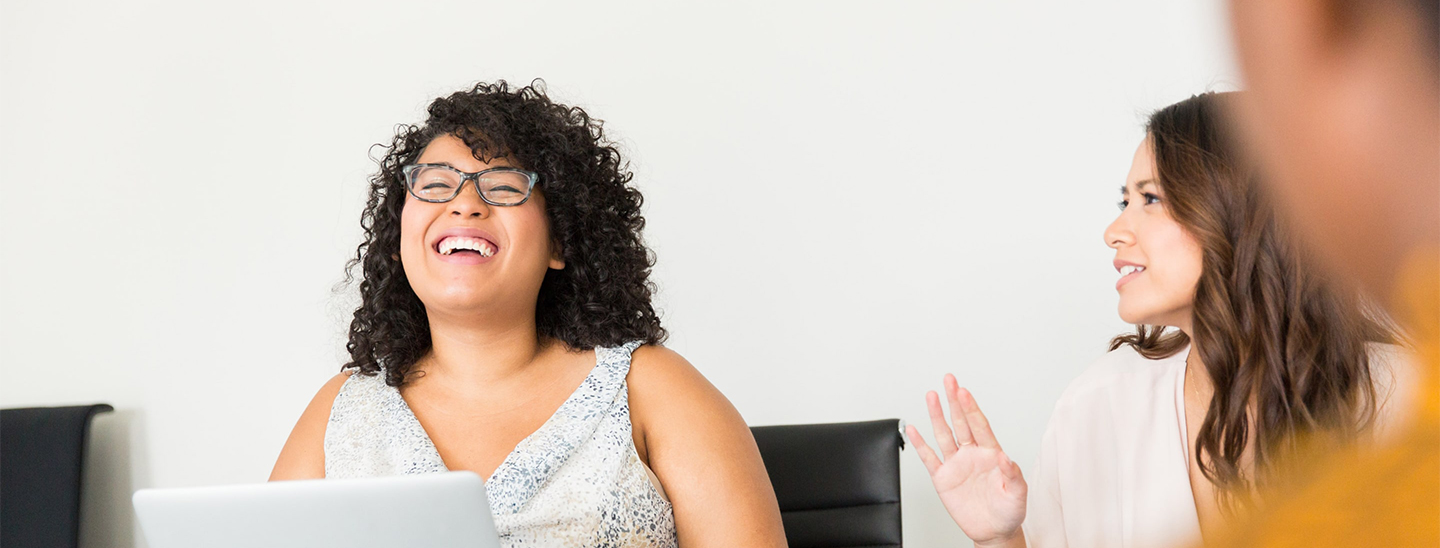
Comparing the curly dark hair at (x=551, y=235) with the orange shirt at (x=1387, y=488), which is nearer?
the orange shirt at (x=1387, y=488)

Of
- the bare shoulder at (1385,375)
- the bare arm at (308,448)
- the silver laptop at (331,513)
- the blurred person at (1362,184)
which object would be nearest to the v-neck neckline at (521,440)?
the bare arm at (308,448)

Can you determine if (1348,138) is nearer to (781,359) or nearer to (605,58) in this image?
(781,359)

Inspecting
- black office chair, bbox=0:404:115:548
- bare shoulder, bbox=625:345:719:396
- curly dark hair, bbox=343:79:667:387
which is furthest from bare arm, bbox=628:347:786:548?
black office chair, bbox=0:404:115:548

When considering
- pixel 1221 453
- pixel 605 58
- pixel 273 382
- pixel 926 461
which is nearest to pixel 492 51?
pixel 605 58

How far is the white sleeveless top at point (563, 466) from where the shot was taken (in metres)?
1.47

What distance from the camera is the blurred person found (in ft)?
0.66

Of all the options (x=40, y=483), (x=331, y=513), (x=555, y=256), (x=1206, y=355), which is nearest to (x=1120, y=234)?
(x=1206, y=355)

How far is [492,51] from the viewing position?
2.76 meters

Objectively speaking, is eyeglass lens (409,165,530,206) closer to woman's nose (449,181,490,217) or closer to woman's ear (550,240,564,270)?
woman's nose (449,181,490,217)

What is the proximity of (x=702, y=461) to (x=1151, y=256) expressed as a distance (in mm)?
742

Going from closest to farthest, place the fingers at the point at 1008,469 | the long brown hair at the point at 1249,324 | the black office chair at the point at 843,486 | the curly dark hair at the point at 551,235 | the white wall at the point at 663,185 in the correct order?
the fingers at the point at 1008,469, the long brown hair at the point at 1249,324, the curly dark hair at the point at 551,235, the black office chair at the point at 843,486, the white wall at the point at 663,185

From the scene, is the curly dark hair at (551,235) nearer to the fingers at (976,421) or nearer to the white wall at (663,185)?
the fingers at (976,421)

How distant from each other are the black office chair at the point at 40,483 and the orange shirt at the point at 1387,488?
9.64ft

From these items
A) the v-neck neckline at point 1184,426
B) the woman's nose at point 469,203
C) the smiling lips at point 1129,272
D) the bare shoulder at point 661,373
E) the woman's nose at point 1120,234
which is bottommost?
the v-neck neckline at point 1184,426
